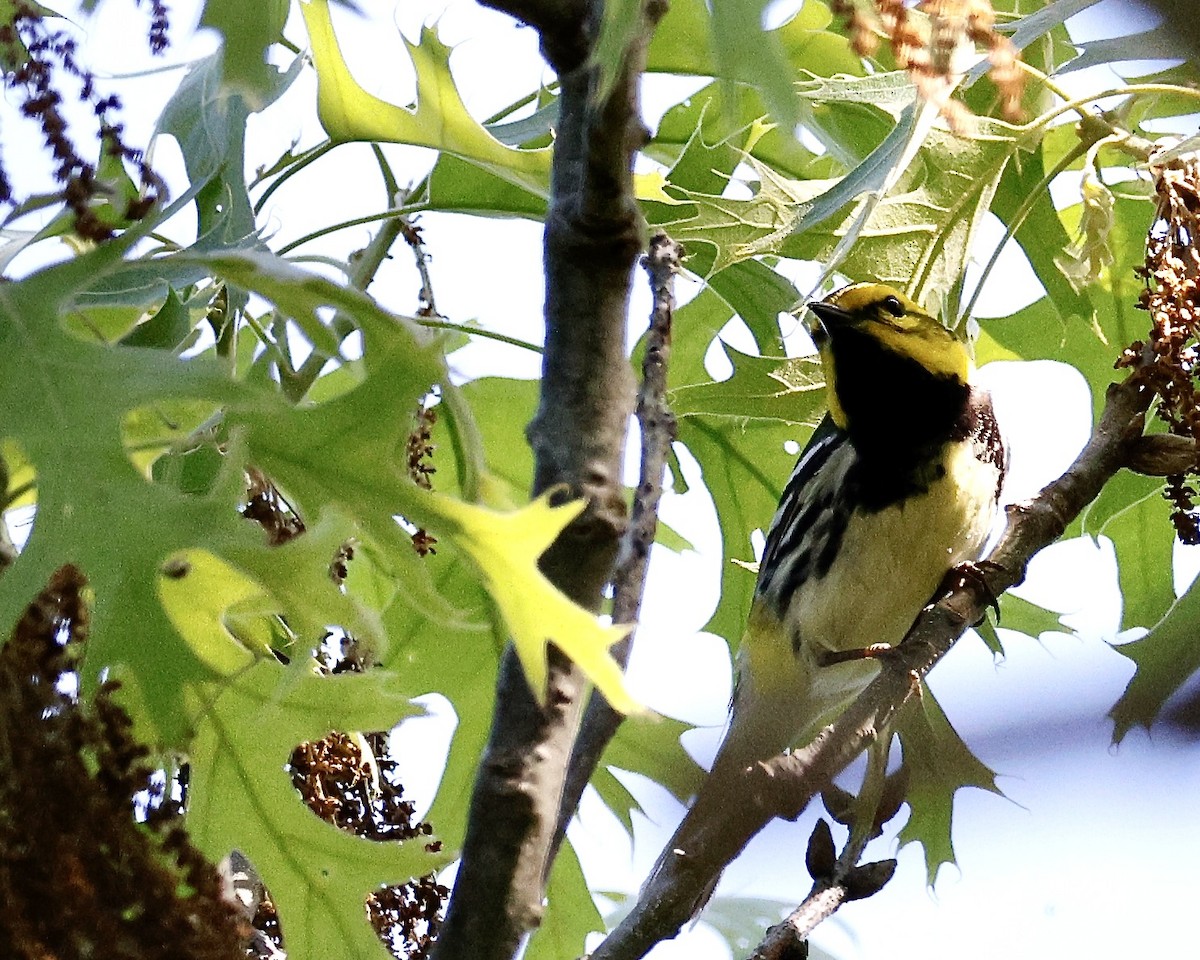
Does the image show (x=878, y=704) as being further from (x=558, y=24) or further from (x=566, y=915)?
(x=558, y=24)

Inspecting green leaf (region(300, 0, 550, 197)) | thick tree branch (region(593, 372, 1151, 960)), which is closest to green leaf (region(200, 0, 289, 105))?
green leaf (region(300, 0, 550, 197))

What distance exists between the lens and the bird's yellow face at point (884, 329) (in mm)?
2352

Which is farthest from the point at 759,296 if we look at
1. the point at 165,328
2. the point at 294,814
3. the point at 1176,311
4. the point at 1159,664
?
the point at 294,814

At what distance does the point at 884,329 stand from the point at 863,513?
289 millimetres

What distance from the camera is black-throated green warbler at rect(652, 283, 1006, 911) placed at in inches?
88.9

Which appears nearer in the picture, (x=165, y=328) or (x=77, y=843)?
(x=77, y=843)

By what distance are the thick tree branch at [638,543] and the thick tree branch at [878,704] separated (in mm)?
149

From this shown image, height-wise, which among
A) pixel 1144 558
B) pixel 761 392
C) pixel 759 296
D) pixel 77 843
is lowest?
pixel 77 843

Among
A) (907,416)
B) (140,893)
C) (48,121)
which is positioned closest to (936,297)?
(907,416)

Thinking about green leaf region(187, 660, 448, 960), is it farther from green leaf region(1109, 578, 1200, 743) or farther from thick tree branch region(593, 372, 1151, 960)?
green leaf region(1109, 578, 1200, 743)

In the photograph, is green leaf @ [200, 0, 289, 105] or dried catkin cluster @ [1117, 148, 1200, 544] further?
dried catkin cluster @ [1117, 148, 1200, 544]

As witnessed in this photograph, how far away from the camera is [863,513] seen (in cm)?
234

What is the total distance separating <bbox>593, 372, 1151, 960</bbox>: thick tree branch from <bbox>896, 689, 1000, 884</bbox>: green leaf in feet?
0.51

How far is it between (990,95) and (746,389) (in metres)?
0.46
